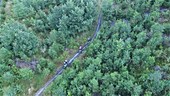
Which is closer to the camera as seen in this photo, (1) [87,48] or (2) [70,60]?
(1) [87,48]

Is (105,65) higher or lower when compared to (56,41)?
lower

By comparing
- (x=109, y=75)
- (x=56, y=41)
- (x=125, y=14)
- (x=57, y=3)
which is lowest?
(x=109, y=75)

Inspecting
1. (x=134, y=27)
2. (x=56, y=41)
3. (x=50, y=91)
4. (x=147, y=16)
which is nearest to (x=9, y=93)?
(x=50, y=91)

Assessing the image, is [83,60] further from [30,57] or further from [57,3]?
[57,3]

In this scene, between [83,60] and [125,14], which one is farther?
[125,14]

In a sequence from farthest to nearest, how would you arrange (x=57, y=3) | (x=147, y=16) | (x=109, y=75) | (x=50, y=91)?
1. (x=57, y=3)
2. (x=147, y=16)
3. (x=50, y=91)
4. (x=109, y=75)

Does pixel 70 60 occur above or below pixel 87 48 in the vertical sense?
below

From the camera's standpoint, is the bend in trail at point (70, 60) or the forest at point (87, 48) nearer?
the forest at point (87, 48)

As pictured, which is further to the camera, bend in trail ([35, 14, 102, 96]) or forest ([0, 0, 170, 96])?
bend in trail ([35, 14, 102, 96])
